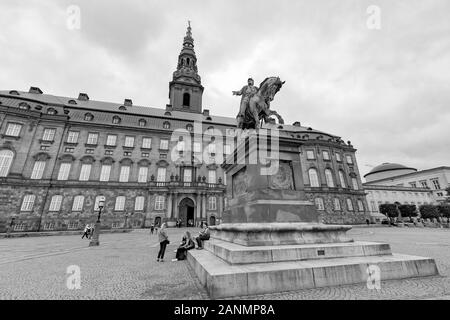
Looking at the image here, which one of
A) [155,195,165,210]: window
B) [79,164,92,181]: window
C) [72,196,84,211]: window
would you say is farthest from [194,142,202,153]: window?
[72,196,84,211]: window

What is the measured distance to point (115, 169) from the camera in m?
28.1

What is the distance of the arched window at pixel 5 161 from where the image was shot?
77.8 feet

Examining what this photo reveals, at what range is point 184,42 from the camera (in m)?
47.2

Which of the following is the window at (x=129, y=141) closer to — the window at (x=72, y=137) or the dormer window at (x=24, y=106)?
the window at (x=72, y=137)

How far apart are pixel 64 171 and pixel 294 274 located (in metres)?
32.7

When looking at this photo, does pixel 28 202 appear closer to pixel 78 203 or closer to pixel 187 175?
pixel 78 203

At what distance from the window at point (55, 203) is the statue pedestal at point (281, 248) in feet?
92.2

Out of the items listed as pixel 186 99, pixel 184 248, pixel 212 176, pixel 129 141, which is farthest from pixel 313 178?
pixel 184 248

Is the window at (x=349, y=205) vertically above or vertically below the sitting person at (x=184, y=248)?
above

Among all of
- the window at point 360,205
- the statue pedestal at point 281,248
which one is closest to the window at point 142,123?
the statue pedestal at point 281,248
